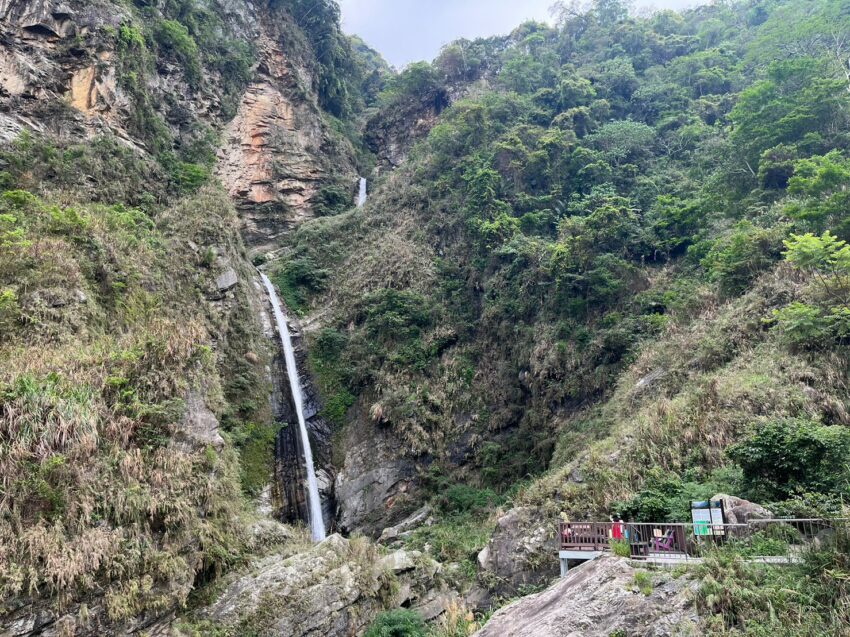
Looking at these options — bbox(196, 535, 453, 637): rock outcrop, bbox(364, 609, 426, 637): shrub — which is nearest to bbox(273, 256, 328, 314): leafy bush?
bbox(196, 535, 453, 637): rock outcrop

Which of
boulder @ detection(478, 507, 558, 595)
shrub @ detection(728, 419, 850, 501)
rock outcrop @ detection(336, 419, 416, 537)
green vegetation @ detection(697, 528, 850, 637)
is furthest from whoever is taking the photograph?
rock outcrop @ detection(336, 419, 416, 537)

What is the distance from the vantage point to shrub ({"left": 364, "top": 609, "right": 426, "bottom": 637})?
1012 centimetres

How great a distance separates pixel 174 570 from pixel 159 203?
18.3 metres

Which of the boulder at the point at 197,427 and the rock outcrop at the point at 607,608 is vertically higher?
the boulder at the point at 197,427

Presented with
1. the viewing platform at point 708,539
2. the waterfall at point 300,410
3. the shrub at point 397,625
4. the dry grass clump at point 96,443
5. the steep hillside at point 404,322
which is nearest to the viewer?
the viewing platform at point 708,539

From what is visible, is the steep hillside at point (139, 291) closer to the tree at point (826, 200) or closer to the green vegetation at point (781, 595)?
the green vegetation at point (781, 595)

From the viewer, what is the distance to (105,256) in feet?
51.0

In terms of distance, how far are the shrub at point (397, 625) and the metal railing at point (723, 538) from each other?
4104mm

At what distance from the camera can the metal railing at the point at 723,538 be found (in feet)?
20.2

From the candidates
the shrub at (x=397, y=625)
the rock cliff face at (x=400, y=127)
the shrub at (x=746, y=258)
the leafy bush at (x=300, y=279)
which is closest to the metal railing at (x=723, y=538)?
the shrub at (x=397, y=625)

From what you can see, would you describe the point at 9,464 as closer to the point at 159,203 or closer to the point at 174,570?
the point at 174,570

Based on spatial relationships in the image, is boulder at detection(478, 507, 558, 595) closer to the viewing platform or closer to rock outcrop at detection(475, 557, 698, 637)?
the viewing platform

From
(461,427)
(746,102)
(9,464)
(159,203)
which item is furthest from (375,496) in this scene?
(746,102)

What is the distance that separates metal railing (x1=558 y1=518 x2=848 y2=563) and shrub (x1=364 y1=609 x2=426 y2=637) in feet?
13.5
